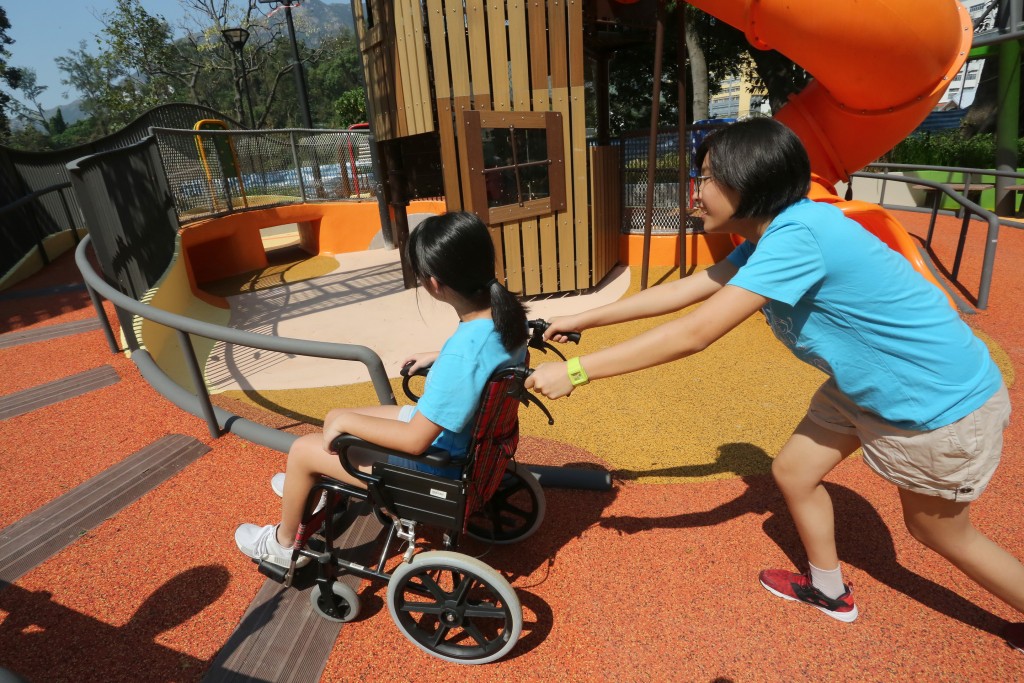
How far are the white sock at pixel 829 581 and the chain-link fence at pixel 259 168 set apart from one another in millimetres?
9387

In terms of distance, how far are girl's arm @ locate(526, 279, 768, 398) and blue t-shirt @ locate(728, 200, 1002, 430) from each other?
0.18 ft

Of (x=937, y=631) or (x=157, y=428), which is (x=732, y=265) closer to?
(x=937, y=631)

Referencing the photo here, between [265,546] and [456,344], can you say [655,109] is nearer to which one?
[456,344]

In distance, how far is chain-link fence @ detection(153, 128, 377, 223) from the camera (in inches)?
360

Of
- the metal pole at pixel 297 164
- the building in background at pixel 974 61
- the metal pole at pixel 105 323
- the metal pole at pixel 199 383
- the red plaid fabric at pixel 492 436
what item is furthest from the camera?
the building in background at pixel 974 61

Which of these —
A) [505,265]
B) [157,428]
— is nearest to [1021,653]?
[157,428]

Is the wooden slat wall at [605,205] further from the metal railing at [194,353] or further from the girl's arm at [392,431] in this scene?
the girl's arm at [392,431]

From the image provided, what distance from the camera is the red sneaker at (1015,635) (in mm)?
1902

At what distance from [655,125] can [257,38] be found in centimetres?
3114

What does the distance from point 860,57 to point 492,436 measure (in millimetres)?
4051

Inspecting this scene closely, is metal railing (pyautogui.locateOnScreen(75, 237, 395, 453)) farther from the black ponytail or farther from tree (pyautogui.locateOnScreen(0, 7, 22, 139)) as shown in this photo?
tree (pyautogui.locateOnScreen(0, 7, 22, 139))

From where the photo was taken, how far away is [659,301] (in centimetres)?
210

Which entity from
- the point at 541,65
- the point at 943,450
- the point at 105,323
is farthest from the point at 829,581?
the point at 541,65

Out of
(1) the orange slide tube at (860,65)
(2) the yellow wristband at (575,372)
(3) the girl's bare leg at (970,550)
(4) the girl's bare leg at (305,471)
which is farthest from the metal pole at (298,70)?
(3) the girl's bare leg at (970,550)
